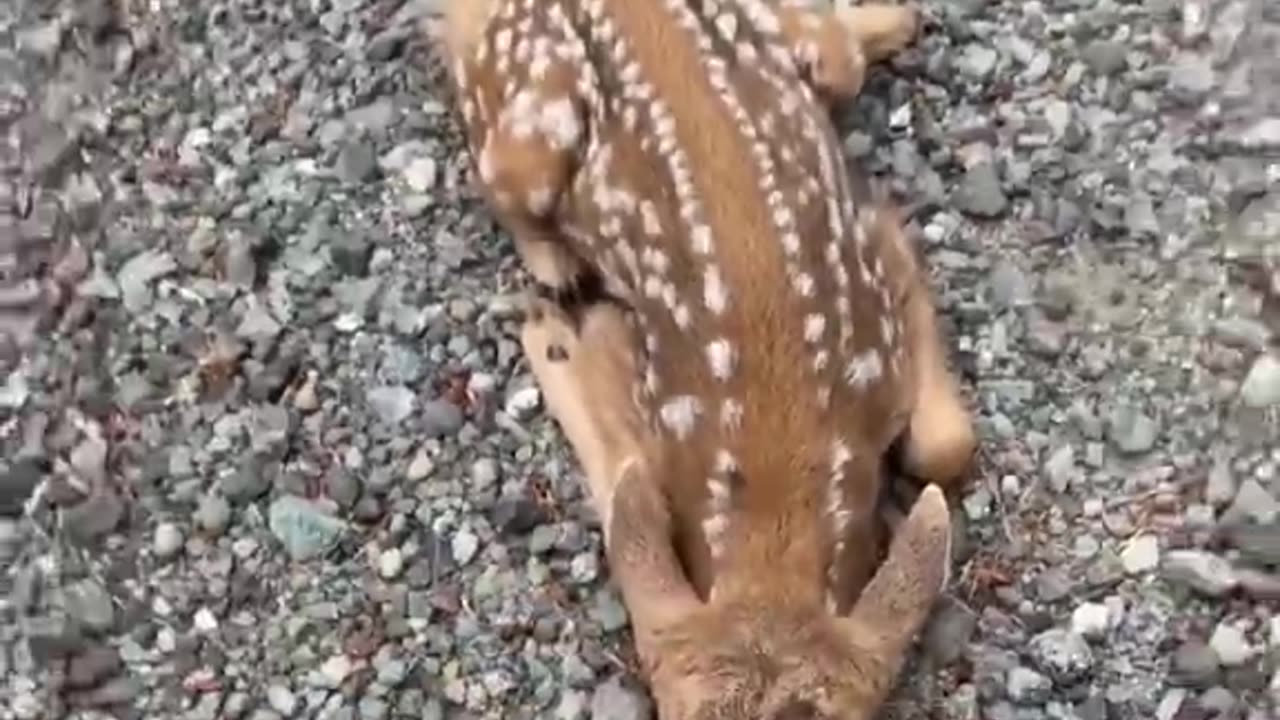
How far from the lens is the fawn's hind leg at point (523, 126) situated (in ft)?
12.1

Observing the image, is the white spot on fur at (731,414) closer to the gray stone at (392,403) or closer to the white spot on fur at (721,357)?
the white spot on fur at (721,357)

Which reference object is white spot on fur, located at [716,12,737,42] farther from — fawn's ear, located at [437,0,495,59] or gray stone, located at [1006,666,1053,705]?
gray stone, located at [1006,666,1053,705]

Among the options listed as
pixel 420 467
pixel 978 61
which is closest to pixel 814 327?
pixel 420 467

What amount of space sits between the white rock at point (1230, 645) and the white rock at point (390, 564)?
1.10m

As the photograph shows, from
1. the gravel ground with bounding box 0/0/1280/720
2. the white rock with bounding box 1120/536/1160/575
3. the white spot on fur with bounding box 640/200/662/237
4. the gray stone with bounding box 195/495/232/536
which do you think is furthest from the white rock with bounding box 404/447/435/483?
the white rock with bounding box 1120/536/1160/575

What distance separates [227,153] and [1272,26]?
64.5 inches

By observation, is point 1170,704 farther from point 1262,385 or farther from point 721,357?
point 721,357

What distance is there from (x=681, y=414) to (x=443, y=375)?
1.64 ft

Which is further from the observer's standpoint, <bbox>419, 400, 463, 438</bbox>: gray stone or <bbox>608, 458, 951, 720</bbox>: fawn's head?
<bbox>419, 400, 463, 438</bbox>: gray stone

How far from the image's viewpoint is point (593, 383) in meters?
3.71

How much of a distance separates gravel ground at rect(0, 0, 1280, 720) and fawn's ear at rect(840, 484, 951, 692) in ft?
0.65

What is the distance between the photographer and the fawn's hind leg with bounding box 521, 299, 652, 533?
3.63 meters

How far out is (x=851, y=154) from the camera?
396 cm

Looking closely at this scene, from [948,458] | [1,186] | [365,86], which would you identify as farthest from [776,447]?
[1,186]
